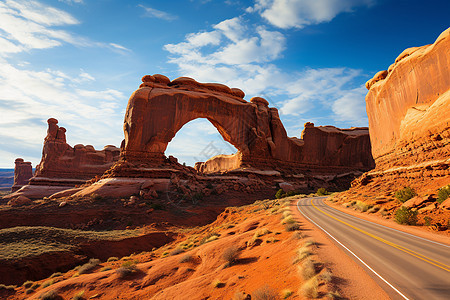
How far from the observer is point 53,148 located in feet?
177

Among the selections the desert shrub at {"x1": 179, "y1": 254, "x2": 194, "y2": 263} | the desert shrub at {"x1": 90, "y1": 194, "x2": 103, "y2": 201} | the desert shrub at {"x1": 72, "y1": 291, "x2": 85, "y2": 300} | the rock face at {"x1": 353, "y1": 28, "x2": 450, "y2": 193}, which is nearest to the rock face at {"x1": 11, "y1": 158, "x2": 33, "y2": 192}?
the desert shrub at {"x1": 90, "y1": 194, "x2": 103, "y2": 201}

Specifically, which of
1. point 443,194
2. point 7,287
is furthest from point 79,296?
point 443,194

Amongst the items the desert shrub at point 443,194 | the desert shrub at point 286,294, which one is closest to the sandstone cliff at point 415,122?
the desert shrub at point 443,194

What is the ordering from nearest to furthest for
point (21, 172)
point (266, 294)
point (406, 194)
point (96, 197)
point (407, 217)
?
point (266, 294) → point (407, 217) → point (406, 194) → point (96, 197) → point (21, 172)

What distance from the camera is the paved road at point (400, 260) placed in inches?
212

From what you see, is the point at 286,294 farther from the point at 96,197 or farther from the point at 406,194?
the point at 96,197

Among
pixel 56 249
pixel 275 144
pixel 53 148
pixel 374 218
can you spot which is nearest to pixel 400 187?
pixel 374 218

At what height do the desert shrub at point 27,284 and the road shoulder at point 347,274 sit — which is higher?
the road shoulder at point 347,274

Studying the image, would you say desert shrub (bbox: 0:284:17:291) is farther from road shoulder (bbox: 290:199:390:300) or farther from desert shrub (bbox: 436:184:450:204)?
desert shrub (bbox: 436:184:450:204)

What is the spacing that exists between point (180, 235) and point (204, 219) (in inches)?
286

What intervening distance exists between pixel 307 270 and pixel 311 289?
1132 millimetres

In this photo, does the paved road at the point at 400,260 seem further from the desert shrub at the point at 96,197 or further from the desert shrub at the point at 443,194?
the desert shrub at the point at 96,197

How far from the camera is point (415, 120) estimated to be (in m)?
18.8

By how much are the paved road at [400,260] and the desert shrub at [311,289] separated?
5.17 ft
